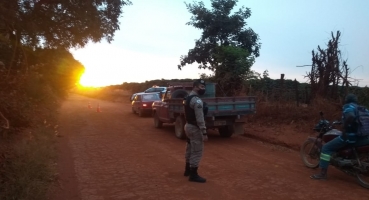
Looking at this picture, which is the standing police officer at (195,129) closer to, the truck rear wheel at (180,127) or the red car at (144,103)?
the truck rear wheel at (180,127)

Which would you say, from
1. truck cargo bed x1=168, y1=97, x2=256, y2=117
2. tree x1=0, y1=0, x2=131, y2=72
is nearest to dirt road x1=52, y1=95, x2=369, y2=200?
truck cargo bed x1=168, y1=97, x2=256, y2=117

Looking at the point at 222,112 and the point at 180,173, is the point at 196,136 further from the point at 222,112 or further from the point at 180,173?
Result: the point at 222,112

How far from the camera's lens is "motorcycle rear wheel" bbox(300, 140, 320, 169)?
8016 mm

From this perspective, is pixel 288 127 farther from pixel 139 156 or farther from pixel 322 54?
pixel 139 156

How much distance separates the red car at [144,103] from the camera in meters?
21.5

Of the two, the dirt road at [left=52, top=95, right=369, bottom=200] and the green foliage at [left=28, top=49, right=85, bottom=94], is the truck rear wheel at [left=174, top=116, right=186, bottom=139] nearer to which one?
the dirt road at [left=52, top=95, right=369, bottom=200]

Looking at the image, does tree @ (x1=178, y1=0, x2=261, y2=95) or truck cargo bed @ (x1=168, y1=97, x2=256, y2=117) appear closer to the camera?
truck cargo bed @ (x1=168, y1=97, x2=256, y2=117)

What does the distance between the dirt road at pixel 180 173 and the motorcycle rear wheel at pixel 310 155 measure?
0.23 meters

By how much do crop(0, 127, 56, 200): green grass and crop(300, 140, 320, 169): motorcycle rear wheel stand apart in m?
5.27

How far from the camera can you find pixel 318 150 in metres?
7.92

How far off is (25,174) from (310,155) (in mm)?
5695

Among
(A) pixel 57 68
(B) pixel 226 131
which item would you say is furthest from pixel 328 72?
(A) pixel 57 68

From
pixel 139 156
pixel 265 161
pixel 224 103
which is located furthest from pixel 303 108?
pixel 139 156

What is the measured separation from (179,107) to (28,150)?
550 centimetres
